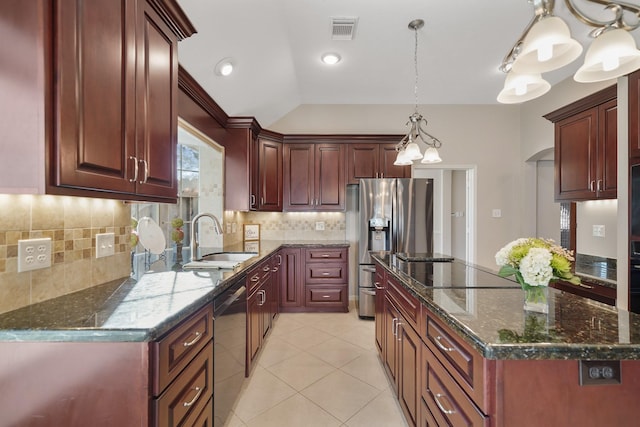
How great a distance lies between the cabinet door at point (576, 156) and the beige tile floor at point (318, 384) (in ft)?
7.89

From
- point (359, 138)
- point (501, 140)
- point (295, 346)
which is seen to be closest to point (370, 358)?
point (295, 346)

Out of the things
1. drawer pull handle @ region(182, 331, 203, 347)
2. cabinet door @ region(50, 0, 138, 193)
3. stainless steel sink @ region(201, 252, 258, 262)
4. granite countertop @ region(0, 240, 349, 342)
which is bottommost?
drawer pull handle @ region(182, 331, 203, 347)

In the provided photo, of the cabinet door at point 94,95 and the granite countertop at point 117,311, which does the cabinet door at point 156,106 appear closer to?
the cabinet door at point 94,95

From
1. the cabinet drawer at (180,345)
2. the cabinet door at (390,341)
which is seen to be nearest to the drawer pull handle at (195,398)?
the cabinet drawer at (180,345)

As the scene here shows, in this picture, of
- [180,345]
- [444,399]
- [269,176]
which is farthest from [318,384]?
[269,176]

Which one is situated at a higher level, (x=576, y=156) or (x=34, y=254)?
(x=576, y=156)

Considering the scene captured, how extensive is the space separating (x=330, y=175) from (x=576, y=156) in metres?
2.65

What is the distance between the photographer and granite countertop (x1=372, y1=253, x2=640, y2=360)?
0.87 meters

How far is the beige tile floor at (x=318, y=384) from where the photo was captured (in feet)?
6.27

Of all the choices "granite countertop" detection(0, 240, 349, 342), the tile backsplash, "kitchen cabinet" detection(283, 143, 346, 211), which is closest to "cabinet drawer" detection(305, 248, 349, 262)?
"kitchen cabinet" detection(283, 143, 346, 211)

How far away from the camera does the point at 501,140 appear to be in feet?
14.7

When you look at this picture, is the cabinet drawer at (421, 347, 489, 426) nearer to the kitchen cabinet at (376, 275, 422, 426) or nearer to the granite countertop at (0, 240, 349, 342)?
the kitchen cabinet at (376, 275, 422, 426)

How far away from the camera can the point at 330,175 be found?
4.16 meters

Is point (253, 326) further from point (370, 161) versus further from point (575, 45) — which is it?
point (370, 161)
